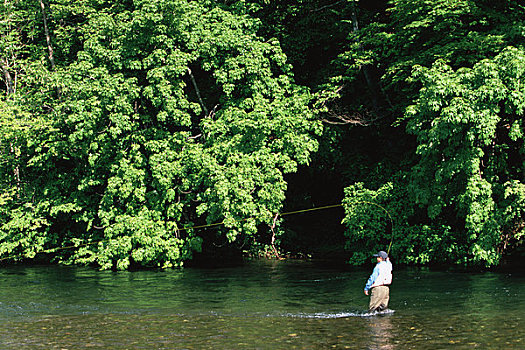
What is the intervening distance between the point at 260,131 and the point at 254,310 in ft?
30.9

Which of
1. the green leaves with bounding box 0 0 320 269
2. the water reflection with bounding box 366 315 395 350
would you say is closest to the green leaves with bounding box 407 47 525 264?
the green leaves with bounding box 0 0 320 269

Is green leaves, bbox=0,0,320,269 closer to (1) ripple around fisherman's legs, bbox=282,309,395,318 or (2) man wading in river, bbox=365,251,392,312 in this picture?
(1) ripple around fisherman's legs, bbox=282,309,395,318

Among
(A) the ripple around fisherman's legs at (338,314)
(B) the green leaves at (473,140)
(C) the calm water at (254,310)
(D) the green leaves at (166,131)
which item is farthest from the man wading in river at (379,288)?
(D) the green leaves at (166,131)

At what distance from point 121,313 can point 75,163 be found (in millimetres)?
13378

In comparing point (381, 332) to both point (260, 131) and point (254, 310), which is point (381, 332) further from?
point (260, 131)

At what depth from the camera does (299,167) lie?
3023 centimetres

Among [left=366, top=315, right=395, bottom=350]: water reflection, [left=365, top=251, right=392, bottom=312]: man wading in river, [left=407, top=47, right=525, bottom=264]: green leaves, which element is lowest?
[left=366, top=315, right=395, bottom=350]: water reflection

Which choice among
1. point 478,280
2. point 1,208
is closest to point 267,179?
point 478,280

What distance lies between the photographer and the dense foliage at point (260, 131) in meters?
21.7

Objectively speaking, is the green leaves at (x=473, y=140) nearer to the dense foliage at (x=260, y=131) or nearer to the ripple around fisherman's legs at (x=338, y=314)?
the dense foliage at (x=260, y=131)

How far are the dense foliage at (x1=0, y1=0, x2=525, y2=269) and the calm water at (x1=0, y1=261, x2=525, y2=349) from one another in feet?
6.13

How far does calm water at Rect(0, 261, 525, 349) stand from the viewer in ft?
41.7

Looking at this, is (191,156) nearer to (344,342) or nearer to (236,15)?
(236,15)

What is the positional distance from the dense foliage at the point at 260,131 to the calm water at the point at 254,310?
6.13 feet
